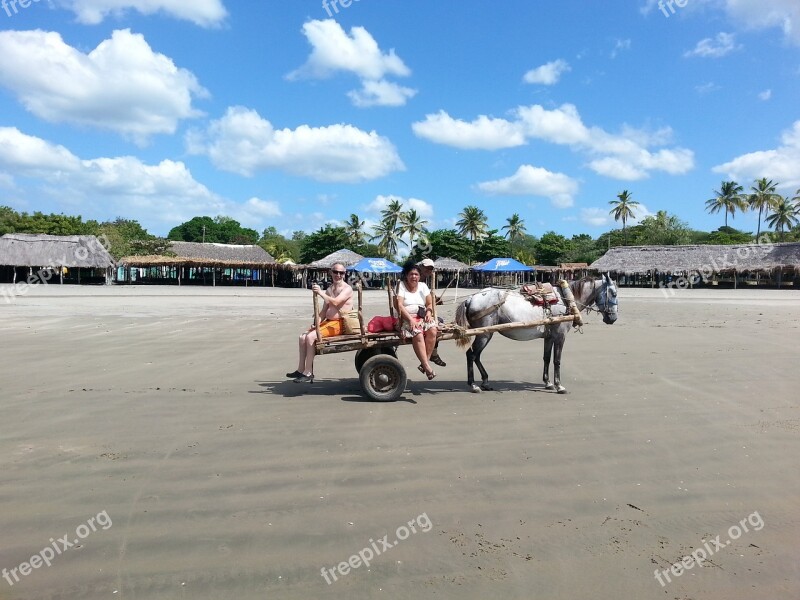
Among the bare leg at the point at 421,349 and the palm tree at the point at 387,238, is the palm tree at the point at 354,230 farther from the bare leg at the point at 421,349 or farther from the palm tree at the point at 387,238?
the bare leg at the point at 421,349

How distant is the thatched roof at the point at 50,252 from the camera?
50.8 m

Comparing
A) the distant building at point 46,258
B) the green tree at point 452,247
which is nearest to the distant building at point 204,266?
the distant building at point 46,258

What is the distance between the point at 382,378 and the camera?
285 inches

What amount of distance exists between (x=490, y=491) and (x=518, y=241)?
99.1 metres

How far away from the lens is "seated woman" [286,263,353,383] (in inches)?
284

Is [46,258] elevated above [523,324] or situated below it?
above

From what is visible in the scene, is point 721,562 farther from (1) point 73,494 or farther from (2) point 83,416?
(2) point 83,416

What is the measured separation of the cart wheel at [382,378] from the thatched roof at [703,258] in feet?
175

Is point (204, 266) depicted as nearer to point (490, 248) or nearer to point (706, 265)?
point (490, 248)

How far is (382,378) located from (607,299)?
11.7 ft

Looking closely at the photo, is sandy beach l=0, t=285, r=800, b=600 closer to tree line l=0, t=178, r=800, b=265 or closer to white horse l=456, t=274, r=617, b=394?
white horse l=456, t=274, r=617, b=394

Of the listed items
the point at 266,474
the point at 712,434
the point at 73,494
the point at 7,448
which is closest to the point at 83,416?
the point at 7,448

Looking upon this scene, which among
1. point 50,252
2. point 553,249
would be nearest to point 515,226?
point 553,249

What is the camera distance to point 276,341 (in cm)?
1288
